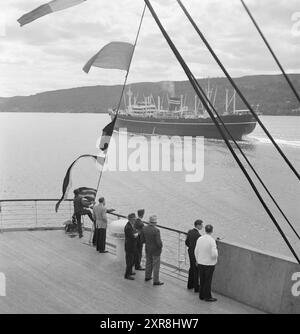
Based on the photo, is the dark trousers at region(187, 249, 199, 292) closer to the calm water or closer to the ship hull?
the calm water

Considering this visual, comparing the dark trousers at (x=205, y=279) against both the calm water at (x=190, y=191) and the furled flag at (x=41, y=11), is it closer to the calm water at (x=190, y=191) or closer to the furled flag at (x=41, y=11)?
the furled flag at (x=41, y=11)

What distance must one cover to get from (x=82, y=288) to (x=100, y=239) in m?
2.74

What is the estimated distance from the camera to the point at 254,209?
4131 cm

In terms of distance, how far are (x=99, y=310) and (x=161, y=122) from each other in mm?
117203

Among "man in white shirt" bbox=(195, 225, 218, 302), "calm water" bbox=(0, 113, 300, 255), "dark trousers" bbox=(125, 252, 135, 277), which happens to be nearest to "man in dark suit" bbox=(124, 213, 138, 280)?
"dark trousers" bbox=(125, 252, 135, 277)

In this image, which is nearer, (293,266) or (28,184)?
(293,266)

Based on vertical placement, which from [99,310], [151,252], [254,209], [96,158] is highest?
[96,158]

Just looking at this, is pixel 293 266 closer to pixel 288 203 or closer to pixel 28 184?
pixel 288 203

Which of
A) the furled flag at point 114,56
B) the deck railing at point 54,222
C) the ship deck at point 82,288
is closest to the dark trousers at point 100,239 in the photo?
the ship deck at point 82,288

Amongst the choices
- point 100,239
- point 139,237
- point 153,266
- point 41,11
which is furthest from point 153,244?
point 41,11

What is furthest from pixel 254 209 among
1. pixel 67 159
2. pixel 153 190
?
pixel 67 159
